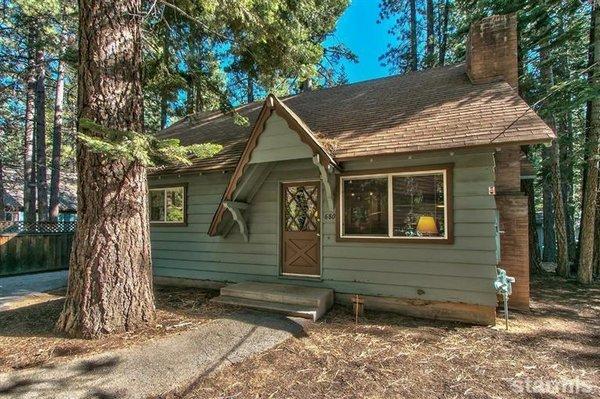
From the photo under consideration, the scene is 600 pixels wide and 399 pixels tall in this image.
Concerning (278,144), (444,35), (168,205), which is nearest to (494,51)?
(278,144)

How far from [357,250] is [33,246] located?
10788 mm

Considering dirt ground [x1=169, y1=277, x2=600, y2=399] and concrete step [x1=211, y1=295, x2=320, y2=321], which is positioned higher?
concrete step [x1=211, y1=295, x2=320, y2=321]

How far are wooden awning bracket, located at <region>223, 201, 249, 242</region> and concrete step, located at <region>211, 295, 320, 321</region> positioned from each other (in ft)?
4.91

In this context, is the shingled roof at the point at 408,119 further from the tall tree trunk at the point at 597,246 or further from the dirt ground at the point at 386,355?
the tall tree trunk at the point at 597,246

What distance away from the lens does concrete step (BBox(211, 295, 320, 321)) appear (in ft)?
18.9

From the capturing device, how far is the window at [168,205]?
Result: 898cm

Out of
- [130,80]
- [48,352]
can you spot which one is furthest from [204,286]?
[130,80]

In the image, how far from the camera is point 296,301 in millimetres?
6082

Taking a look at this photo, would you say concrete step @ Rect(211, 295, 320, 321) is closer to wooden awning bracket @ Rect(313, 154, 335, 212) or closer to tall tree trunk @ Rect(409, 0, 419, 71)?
wooden awning bracket @ Rect(313, 154, 335, 212)

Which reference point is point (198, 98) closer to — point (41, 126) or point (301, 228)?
point (301, 228)

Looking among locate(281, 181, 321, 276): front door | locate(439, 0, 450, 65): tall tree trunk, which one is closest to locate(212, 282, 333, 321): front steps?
locate(281, 181, 321, 276): front door

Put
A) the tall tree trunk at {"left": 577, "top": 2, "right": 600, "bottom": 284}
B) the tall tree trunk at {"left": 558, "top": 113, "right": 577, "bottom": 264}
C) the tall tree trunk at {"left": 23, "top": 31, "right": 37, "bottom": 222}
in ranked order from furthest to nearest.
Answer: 1. the tall tree trunk at {"left": 23, "top": 31, "right": 37, "bottom": 222}
2. the tall tree trunk at {"left": 558, "top": 113, "right": 577, "bottom": 264}
3. the tall tree trunk at {"left": 577, "top": 2, "right": 600, "bottom": 284}

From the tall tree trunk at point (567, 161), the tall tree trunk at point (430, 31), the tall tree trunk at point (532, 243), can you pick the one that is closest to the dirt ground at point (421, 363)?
the tall tree trunk at point (532, 243)

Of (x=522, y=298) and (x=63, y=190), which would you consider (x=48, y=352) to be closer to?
(x=522, y=298)
